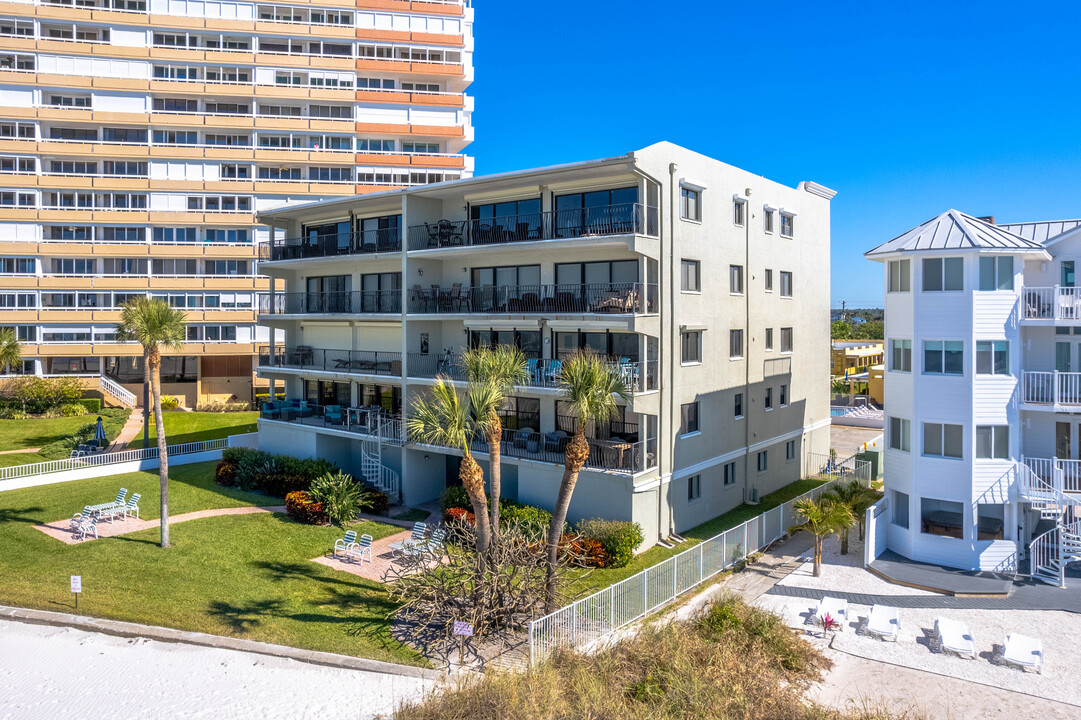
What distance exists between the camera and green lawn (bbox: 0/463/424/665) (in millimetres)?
17031

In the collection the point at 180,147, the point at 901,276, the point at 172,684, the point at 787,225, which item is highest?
the point at 180,147

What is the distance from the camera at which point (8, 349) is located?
46.4m

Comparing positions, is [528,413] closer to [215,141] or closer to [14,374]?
[215,141]

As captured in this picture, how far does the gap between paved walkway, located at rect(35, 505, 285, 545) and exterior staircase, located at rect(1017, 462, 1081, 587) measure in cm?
2464

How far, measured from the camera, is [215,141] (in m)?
52.5

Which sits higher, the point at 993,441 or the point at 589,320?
the point at 589,320

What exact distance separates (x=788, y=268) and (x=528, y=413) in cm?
1360

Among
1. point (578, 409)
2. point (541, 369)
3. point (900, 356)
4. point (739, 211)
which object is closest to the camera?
point (578, 409)

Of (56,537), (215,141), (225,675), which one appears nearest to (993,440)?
(225,675)

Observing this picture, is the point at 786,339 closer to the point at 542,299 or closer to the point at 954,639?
the point at 542,299

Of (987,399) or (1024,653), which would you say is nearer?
(1024,653)

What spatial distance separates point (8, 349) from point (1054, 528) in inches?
2209

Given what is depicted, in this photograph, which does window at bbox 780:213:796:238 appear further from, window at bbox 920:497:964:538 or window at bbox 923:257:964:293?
window at bbox 920:497:964:538

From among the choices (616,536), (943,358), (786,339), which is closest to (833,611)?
(616,536)
